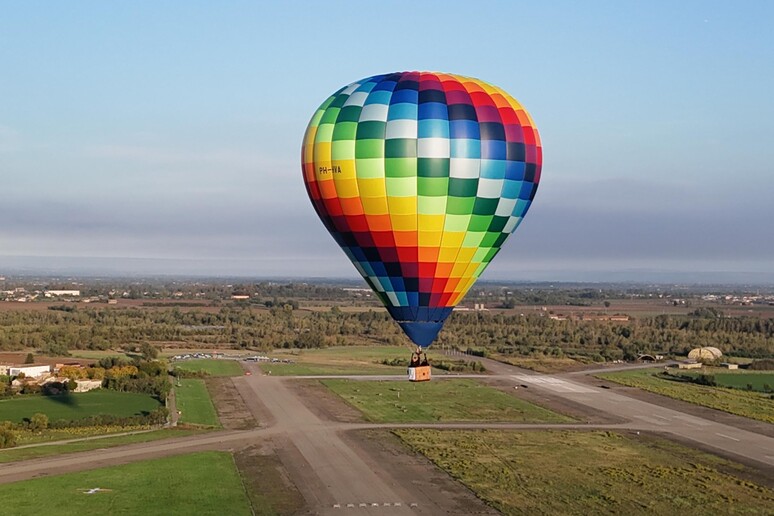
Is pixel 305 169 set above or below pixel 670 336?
above

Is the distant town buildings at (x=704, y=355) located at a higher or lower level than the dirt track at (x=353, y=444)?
higher

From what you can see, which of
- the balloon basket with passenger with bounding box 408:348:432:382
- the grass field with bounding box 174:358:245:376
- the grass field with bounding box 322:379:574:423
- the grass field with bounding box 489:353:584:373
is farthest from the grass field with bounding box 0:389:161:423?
the grass field with bounding box 489:353:584:373

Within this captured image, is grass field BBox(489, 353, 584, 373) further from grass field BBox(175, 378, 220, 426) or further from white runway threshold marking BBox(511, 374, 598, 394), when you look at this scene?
grass field BBox(175, 378, 220, 426)

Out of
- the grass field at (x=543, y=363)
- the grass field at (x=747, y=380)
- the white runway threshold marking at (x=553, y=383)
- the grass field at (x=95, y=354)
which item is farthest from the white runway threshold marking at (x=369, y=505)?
the grass field at (x=95, y=354)

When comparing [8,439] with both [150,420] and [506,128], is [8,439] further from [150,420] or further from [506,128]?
[506,128]

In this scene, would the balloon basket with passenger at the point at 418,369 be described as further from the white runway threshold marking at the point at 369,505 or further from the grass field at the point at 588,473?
the grass field at the point at 588,473

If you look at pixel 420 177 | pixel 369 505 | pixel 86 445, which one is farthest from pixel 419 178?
pixel 86 445

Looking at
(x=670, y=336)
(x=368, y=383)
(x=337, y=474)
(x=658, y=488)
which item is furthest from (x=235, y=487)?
(x=670, y=336)
